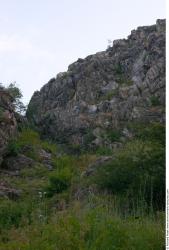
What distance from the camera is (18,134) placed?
1129 inches

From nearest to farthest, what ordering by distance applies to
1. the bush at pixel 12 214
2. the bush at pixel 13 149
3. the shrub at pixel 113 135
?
the bush at pixel 12 214
the bush at pixel 13 149
the shrub at pixel 113 135

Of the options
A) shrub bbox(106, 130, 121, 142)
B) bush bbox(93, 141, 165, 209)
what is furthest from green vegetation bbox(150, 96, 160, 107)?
bush bbox(93, 141, 165, 209)

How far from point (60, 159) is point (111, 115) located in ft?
30.2

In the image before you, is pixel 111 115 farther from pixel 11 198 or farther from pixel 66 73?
pixel 11 198

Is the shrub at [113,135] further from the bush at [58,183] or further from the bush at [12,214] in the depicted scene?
the bush at [12,214]

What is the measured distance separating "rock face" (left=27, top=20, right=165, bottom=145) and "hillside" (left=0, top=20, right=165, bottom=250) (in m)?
0.08

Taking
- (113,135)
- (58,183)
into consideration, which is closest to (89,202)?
(58,183)

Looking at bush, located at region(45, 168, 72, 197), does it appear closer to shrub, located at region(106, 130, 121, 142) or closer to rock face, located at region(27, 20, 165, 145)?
shrub, located at region(106, 130, 121, 142)

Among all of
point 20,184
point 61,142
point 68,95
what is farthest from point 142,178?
point 68,95

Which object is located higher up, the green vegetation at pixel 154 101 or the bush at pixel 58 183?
the green vegetation at pixel 154 101

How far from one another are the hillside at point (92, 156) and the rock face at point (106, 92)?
→ 8cm

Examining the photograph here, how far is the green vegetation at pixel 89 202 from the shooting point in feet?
30.5

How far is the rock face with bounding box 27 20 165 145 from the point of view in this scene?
112ft

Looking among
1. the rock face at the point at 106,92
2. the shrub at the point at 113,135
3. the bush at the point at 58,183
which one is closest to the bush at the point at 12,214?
the bush at the point at 58,183
